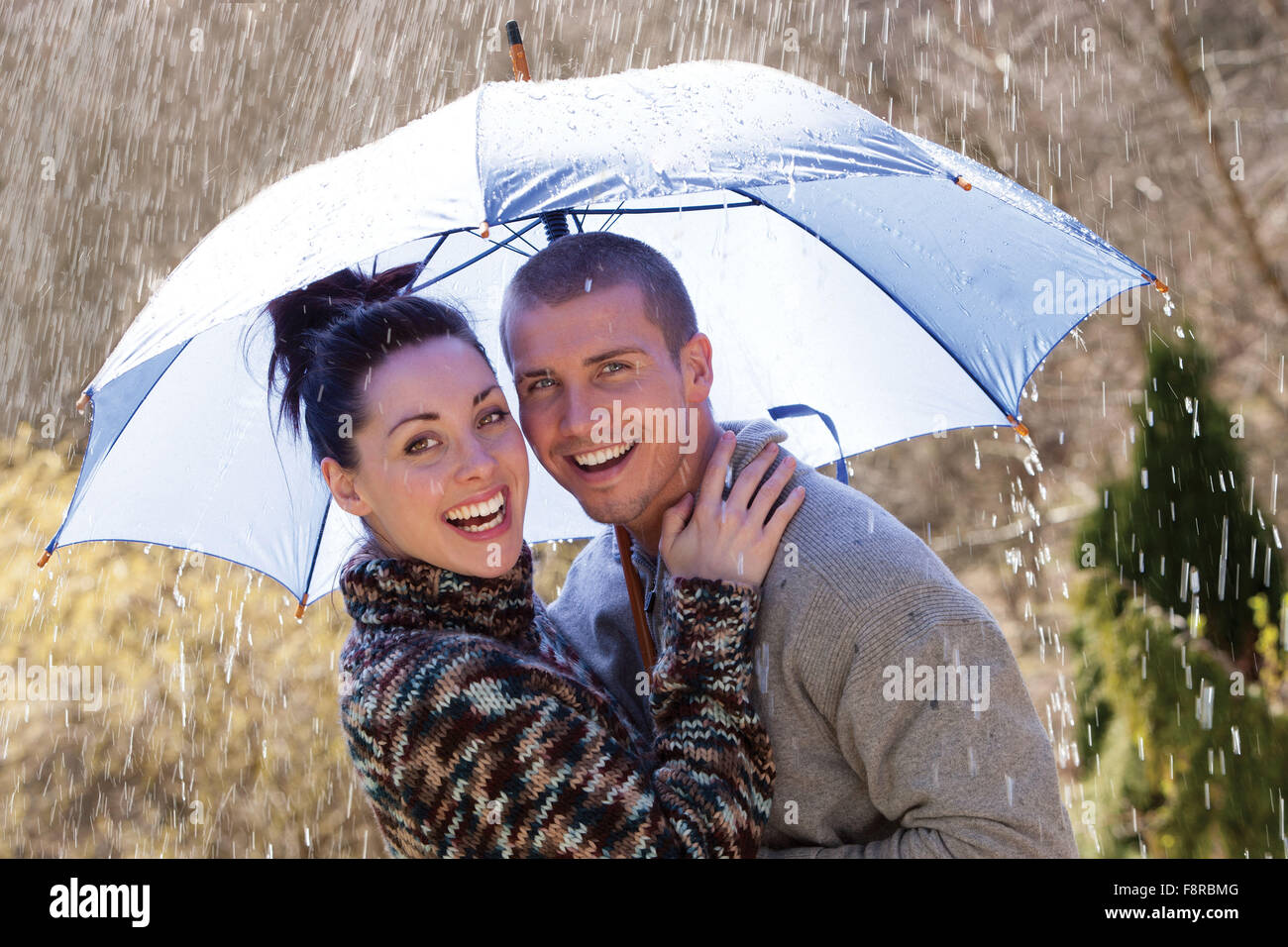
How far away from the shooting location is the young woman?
2316 mm

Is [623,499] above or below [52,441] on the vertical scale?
below

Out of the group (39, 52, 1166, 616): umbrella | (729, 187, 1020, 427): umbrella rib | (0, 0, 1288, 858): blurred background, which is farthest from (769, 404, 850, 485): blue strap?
(0, 0, 1288, 858): blurred background

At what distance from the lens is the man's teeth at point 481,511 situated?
269cm

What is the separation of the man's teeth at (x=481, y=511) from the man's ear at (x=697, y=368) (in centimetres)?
50

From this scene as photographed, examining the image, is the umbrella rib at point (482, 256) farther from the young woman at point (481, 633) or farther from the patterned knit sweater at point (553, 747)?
the patterned knit sweater at point (553, 747)

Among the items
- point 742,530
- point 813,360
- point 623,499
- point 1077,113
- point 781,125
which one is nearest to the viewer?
point 781,125

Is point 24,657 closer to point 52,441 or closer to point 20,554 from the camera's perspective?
point 20,554

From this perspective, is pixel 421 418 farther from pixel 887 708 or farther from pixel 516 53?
pixel 887 708

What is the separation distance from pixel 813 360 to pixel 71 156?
9.09 m

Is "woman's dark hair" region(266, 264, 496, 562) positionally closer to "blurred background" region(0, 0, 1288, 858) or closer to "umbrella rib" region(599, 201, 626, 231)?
"umbrella rib" region(599, 201, 626, 231)
